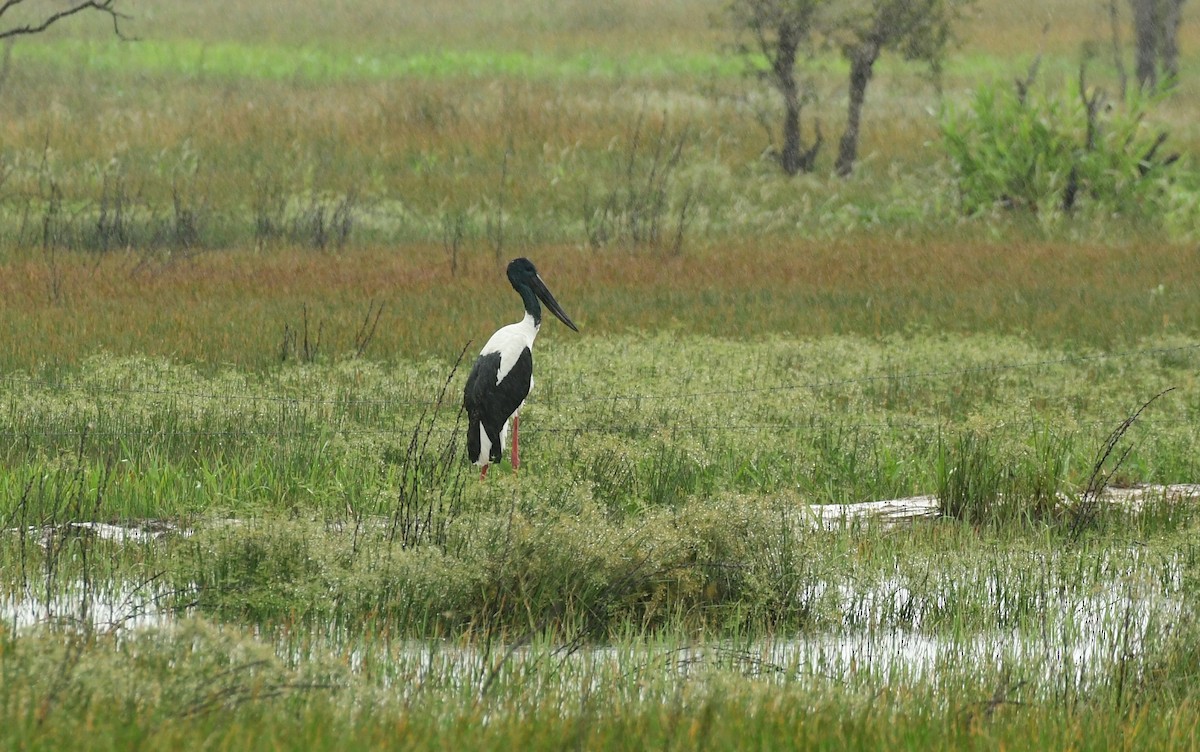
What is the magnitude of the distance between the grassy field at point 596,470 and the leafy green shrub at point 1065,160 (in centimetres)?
38

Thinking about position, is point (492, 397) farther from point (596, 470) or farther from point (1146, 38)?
point (1146, 38)

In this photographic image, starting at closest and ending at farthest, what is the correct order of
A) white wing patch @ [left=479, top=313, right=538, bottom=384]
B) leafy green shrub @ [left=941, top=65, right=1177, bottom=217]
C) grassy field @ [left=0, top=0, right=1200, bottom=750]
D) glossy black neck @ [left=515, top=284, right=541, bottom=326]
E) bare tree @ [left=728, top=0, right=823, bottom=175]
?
grassy field @ [left=0, top=0, right=1200, bottom=750] < white wing patch @ [left=479, top=313, right=538, bottom=384] < glossy black neck @ [left=515, top=284, right=541, bottom=326] < leafy green shrub @ [left=941, top=65, right=1177, bottom=217] < bare tree @ [left=728, top=0, right=823, bottom=175]

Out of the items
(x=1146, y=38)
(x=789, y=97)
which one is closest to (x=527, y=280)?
(x=789, y=97)

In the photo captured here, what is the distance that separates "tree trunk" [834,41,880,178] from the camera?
25.5 m

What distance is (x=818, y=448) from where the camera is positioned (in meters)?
9.02

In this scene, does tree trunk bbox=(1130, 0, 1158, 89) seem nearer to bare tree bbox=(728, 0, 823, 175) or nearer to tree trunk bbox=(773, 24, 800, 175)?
bare tree bbox=(728, 0, 823, 175)

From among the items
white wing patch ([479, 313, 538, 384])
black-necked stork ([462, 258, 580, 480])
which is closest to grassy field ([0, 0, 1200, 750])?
black-necked stork ([462, 258, 580, 480])

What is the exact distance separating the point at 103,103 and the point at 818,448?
22937 millimetres

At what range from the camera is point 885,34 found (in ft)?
83.8

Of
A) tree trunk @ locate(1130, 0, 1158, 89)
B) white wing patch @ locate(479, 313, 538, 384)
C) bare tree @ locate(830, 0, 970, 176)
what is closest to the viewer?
white wing patch @ locate(479, 313, 538, 384)

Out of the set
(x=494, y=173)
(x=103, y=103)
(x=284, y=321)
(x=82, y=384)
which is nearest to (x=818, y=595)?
(x=82, y=384)

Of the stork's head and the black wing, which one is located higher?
the stork's head

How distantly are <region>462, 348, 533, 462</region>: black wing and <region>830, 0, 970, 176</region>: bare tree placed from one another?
18.3m

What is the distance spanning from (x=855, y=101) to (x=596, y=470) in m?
18.9
